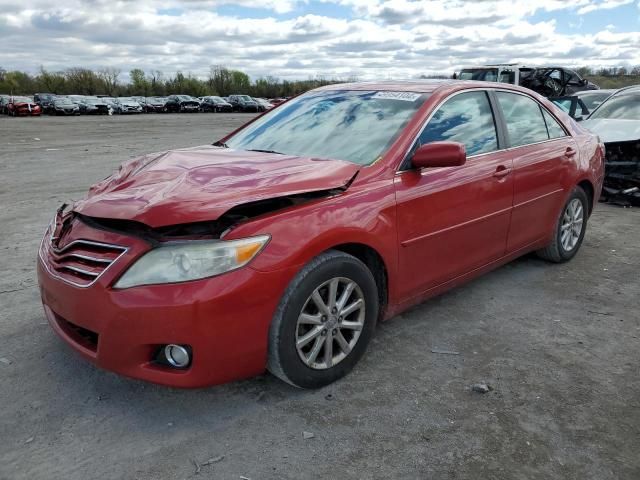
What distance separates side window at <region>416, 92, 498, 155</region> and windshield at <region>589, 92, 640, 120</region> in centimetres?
600

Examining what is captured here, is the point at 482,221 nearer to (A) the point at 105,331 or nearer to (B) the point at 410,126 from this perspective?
(B) the point at 410,126

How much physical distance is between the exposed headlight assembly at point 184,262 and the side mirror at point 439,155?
1.30 meters

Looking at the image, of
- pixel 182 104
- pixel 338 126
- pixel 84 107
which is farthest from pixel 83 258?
pixel 182 104

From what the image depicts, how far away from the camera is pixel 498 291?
4.37 meters

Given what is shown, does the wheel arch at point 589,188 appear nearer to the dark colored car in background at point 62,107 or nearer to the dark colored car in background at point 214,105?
the dark colored car in background at point 62,107

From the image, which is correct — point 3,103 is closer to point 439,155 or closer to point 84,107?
point 84,107

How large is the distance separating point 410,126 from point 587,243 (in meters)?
3.43

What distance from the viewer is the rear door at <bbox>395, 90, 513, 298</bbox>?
3264mm

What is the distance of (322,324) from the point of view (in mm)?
2836

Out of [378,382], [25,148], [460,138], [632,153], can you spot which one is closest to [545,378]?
[378,382]

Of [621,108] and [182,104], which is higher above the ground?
[621,108]

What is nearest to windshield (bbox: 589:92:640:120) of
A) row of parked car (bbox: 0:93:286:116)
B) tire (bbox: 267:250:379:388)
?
tire (bbox: 267:250:379:388)

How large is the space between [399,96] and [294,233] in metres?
1.55

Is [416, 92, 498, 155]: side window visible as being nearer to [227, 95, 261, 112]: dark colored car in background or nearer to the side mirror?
the side mirror
